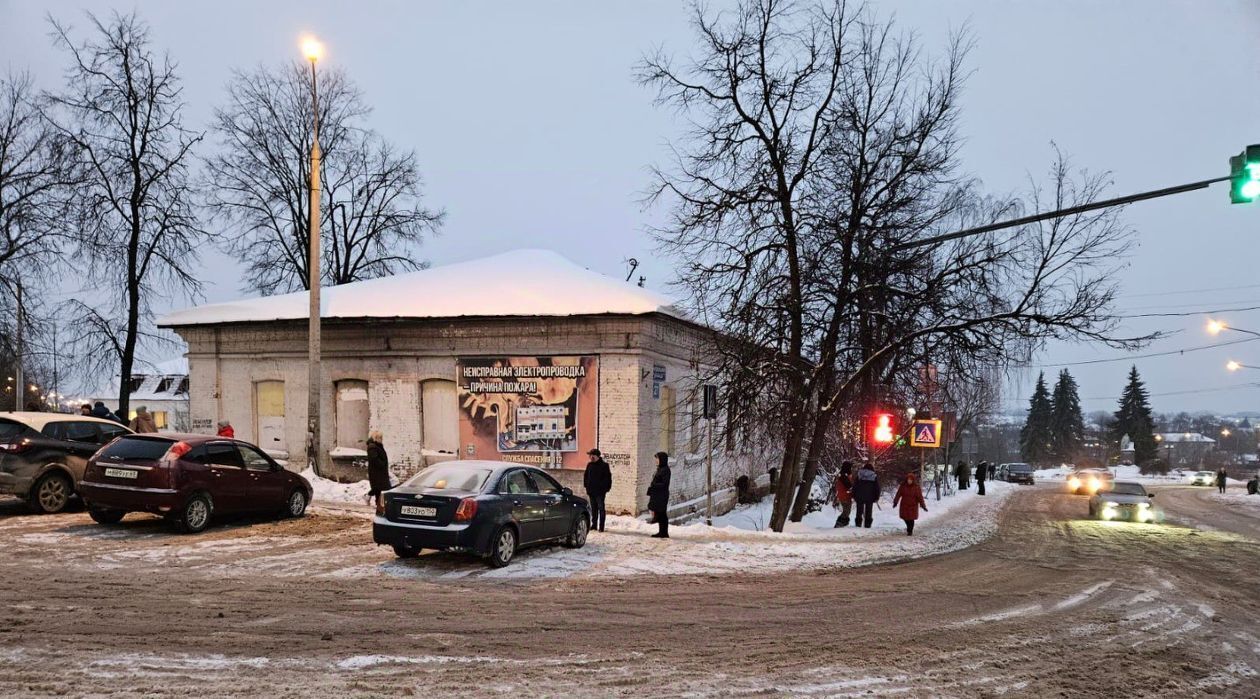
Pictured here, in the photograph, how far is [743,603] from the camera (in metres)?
8.99

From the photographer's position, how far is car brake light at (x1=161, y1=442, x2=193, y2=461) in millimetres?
11523

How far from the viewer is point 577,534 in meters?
12.4

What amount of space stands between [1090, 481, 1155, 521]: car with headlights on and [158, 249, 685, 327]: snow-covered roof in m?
14.8

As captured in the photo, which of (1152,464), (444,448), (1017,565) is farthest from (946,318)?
(1152,464)

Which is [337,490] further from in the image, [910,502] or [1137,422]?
[1137,422]

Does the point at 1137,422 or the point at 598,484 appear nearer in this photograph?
the point at 598,484

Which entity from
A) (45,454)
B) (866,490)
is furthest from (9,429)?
(866,490)

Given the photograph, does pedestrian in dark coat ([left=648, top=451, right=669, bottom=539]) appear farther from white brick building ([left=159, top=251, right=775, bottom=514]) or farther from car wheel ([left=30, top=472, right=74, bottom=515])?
car wheel ([left=30, top=472, right=74, bottom=515])

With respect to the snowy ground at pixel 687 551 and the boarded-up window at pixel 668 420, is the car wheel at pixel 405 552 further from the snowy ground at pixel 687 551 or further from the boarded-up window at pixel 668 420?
the boarded-up window at pixel 668 420

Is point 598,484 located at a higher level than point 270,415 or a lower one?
lower

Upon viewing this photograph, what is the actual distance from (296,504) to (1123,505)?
2211 centimetres

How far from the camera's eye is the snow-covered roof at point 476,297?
17688mm

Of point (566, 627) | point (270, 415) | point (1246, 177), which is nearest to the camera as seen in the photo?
point (566, 627)

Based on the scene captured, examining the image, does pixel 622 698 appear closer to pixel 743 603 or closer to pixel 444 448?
pixel 743 603
